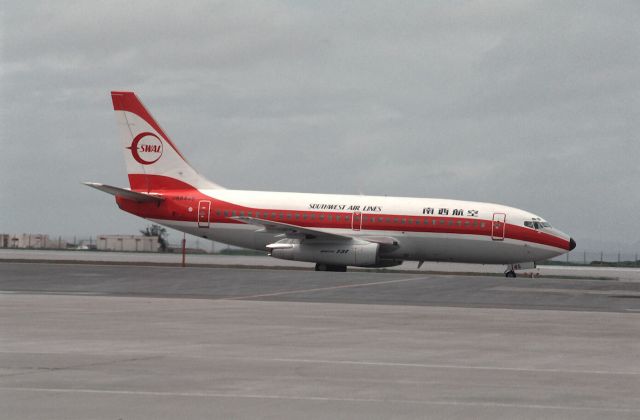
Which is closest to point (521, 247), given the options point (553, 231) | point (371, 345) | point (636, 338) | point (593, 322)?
point (553, 231)

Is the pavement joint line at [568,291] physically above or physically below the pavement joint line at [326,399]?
above

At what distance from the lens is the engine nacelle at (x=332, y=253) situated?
49406 mm

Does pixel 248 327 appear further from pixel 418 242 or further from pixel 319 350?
pixel 418 242

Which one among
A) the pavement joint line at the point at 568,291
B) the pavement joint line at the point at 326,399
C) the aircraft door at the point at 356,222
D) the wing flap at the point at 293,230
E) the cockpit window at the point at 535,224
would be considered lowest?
the pavement joint line at the point at 326,399

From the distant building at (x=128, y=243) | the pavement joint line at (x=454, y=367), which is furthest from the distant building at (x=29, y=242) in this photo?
the pavement joint line at (x=454, y=367)

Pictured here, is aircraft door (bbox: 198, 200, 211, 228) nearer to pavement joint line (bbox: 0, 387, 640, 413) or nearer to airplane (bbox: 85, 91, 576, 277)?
airplane (bbox: 85, 91, 576, 277)

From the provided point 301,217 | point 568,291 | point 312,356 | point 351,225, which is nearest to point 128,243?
point 301,217

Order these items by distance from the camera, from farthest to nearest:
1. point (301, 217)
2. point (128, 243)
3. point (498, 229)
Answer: point (128, 243) < point (301, 217) < point (498, 229)

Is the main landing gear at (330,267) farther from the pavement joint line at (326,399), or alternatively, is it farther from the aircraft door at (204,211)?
the pavement joint line at (326,399)

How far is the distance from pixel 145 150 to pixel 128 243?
47.0m

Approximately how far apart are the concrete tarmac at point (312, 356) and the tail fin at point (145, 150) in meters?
25.7

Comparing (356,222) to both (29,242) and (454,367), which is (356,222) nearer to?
(454,367)

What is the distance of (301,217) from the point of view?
51250 millimetres

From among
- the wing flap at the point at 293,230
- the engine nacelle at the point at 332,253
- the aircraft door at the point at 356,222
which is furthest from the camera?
the aircraft door at the point at 356,222
